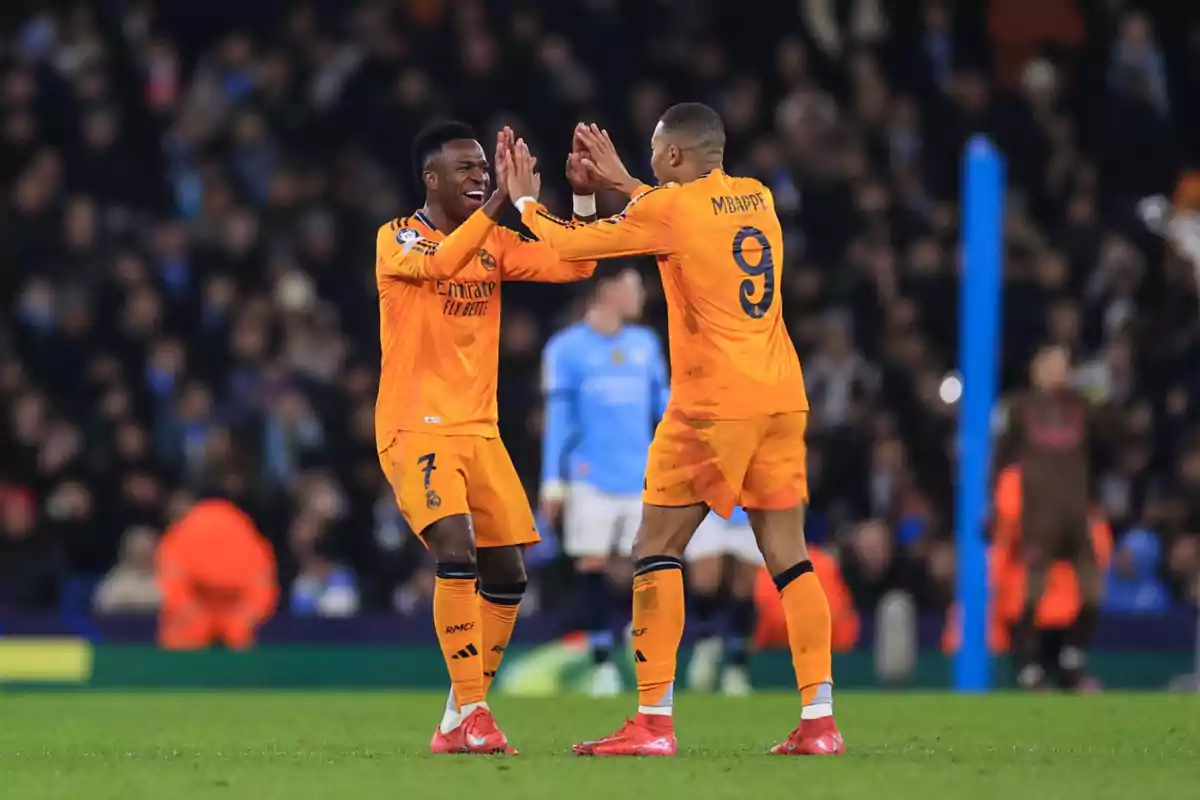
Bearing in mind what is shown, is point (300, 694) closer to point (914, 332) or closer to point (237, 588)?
point (237, 588)

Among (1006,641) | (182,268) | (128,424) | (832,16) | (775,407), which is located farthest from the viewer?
(832,16)

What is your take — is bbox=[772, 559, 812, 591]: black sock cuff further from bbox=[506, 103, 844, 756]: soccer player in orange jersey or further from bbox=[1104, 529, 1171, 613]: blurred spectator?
bbox=[1104, 529, 1171, 613]: blurred spectator

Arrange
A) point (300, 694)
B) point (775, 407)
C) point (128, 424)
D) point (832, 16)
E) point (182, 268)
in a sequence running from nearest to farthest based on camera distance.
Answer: point (775, 407), point (300, 694), point (128, 424), point (182, 268), point (832, 16)

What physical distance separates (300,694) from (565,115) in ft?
24.4

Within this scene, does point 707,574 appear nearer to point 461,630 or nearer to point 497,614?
point 497,614

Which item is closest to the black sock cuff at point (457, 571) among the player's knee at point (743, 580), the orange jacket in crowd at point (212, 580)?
the player's knee at point (743, 580)

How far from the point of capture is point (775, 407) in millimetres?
7777

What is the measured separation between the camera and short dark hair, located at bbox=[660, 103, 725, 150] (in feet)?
25.8

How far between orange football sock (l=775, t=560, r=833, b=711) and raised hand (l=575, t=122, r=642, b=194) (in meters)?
1.50

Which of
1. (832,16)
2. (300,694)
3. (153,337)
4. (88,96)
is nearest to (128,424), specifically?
(153,337)

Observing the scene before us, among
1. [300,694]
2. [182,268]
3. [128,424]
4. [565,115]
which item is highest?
[565,115]

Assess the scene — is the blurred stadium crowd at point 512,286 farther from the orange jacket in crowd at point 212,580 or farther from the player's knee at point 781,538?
the player's knee at point 781,538

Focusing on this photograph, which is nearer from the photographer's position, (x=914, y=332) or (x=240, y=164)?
(x=914, y=332)

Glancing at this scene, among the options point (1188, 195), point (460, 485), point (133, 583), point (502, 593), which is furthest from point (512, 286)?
point (460, 485)
